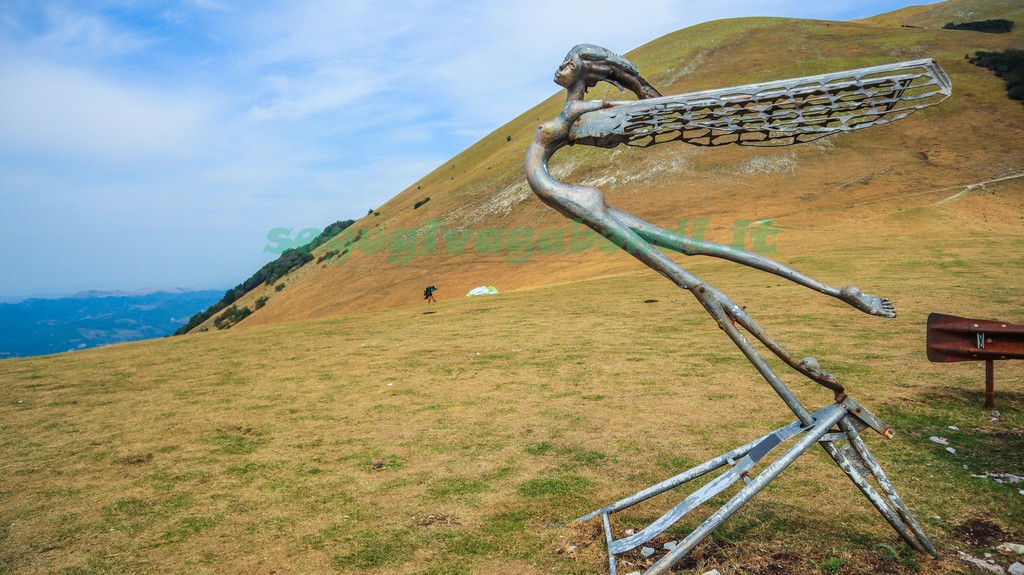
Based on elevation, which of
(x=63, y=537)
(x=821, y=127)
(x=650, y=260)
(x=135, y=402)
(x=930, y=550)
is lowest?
(x=930, y=550)

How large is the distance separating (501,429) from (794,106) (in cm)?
465

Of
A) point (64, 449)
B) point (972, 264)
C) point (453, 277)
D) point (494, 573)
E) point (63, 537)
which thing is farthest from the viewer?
point (453, 277)

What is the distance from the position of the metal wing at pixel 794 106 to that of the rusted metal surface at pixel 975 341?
3243mm

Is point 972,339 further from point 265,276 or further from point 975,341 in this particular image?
point 265,276

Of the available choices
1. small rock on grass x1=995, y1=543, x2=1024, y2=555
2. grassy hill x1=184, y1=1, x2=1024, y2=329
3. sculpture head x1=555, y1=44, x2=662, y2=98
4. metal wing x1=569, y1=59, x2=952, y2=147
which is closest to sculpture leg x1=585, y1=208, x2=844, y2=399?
metal wing x1=569, y1=59, x2=952, y2=147

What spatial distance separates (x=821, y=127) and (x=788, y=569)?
9.08ft

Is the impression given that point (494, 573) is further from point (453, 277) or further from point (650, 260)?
point (453, 277)

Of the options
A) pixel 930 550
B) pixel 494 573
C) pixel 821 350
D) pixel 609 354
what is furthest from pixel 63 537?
pixel 821 350

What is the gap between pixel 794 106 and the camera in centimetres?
380

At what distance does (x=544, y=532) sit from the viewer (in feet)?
15.4

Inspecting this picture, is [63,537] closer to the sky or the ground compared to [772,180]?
closer to the ground

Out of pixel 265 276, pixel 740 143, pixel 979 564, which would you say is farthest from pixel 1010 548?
pixel 265 276

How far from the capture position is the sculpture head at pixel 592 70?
4.06m

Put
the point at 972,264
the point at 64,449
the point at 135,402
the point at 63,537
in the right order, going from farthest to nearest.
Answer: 1. the point at 972,264
2. the point at 135,402
3. the point at 64,449
4. the point at 63,537
